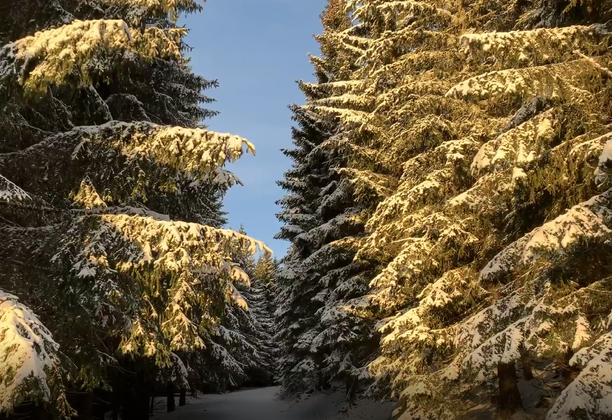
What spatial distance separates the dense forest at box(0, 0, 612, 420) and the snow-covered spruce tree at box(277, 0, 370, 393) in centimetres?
362

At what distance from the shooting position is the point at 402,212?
11.3 metres

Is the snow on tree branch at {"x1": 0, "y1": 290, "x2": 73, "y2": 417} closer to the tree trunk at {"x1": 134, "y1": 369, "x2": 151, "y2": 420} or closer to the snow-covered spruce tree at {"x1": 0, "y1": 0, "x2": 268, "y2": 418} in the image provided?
the snow-covered spruce tree at {"x1": 0, "y1": 0, "x2": 268, "y2": 418}

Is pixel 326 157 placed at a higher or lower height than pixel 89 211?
higher

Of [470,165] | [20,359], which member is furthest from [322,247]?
[20,359]

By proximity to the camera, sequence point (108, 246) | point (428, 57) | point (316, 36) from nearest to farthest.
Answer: point (108, 246), point (428, 57), point (316, 36)

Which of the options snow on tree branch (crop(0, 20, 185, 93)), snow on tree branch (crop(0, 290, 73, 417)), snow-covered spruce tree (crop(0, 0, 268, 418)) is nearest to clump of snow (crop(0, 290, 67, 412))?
snow on tree branch (crop(0, 290, 73, 417))

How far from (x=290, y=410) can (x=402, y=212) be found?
14237 millimetres

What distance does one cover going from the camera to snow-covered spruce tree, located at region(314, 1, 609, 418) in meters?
6.93

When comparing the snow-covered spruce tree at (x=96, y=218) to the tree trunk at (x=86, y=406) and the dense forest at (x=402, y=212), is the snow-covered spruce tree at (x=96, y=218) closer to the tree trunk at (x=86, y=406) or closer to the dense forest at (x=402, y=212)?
the dense forest at (x=402, y=212)

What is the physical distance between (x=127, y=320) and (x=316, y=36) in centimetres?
1847

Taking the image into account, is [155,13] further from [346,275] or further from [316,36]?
[316,36]

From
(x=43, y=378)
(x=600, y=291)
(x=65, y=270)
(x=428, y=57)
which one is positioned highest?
(x=428, y=57)

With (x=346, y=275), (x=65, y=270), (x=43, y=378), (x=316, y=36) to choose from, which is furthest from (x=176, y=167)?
(x=316, y=36)

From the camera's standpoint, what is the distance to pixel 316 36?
2289cm
